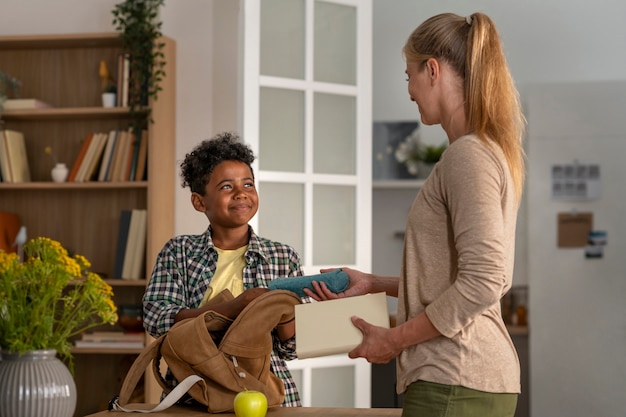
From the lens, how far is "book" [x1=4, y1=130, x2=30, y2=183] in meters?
4.54

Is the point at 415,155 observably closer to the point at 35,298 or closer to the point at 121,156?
the point at 121,156

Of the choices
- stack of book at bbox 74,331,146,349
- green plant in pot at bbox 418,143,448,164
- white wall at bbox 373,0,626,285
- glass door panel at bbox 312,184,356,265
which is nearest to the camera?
glass door panel at bbox 312,184,356,265

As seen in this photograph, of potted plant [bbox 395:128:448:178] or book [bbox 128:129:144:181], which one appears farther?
potted plant [bbox 395:128:448:178]

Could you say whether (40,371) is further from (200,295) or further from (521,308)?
(521,308)

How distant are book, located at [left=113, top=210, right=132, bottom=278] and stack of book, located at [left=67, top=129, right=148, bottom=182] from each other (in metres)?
0.19

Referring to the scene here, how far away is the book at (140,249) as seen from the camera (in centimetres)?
436

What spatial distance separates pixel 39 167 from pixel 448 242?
3.70m

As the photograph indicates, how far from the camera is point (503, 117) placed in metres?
1.48

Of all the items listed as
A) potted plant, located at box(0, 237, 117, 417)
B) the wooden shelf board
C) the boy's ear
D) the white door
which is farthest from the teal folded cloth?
the wooden shelf board

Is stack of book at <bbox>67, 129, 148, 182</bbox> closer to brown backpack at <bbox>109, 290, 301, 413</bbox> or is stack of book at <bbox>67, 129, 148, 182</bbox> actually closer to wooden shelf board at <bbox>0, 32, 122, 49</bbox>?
wooden shelf board at <bbox>0, 32, 122, 49</bbox>

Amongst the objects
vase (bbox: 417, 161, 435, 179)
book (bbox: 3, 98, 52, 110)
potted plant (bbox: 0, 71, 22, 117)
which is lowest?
vase (bbox: 417, 161, 435, 179)

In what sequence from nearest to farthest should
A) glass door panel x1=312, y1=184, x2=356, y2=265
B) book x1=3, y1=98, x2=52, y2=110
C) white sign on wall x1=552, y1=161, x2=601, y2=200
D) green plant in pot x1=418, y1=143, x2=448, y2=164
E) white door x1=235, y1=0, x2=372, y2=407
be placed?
1. white door x1=235, y1=0, x2=372, y2=407
2. glass door panel x1=312, y1=184, x2=356, y2=265
3. book x1=3, y1=98, x2=52, y2=110
4. white sign on wall x1=552, y1=161, x2=601, y2=200
5. green plant in pot x1=418, y1=143, x2=448, y2=164

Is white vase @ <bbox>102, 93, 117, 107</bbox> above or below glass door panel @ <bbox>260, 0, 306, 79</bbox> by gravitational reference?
below

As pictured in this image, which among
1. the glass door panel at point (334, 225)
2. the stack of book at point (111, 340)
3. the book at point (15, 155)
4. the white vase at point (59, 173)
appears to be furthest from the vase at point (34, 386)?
the book at point (15, 155)
